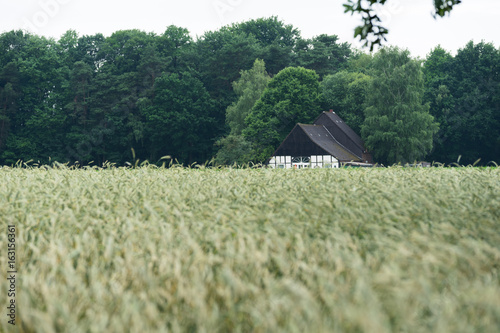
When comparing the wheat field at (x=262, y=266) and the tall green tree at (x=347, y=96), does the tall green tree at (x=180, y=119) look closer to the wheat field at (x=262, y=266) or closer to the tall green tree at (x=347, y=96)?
the tall green tree at (x=347, y=96)

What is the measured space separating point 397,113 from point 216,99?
85.1 feet

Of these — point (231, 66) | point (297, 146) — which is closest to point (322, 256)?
point (297, 146)

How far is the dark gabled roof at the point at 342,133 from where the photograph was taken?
57469 millimetres

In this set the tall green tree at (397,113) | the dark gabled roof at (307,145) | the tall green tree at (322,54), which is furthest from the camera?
the tall green tree at (322,54)

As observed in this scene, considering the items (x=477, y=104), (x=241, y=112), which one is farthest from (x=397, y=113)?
(x=241, y=112)

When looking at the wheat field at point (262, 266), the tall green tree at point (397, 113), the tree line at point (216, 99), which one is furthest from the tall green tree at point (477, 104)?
the wheat field at point (262, 266)

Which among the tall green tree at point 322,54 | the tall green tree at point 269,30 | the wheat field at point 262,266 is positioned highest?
the tall green tree at point 269,30

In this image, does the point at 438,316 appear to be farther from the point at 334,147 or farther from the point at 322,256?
the point at 334,147

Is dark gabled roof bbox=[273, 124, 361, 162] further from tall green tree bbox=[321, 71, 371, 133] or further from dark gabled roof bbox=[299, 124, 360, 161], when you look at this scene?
tall green tree bbox=[321, 71, 371, 133]

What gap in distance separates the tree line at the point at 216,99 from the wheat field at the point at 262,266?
4746 centimetres

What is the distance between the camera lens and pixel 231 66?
7306 cm

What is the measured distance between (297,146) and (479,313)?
52.5m

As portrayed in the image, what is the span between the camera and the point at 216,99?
2790 inches

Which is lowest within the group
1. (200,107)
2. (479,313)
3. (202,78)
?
(479,313)
